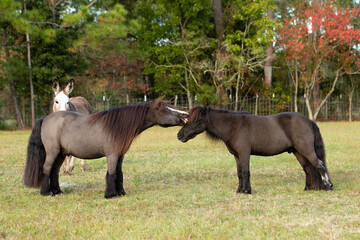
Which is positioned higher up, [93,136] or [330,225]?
[93,136]

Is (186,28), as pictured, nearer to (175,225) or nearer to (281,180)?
(281,180)

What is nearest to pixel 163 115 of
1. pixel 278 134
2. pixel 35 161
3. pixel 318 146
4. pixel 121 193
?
pixel 121 193

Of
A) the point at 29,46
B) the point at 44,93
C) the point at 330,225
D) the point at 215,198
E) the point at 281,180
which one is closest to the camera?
the point at 330,225

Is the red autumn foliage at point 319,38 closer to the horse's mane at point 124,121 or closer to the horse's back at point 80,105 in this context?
the horse's back at point 80,105

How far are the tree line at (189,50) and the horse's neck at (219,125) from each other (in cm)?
1571

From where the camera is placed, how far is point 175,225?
4.59 meters

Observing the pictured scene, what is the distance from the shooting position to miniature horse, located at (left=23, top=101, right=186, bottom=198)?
6223 mm

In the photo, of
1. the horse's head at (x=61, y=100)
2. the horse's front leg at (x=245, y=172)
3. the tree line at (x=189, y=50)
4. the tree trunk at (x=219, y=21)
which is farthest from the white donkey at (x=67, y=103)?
the tree trunk at (x=219, y=21)

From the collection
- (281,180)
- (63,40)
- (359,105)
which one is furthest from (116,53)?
(281,180)

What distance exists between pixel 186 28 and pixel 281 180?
65.5ft

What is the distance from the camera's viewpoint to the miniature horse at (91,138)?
6223mm

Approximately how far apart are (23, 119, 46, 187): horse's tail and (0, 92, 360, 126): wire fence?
17352 millimetres

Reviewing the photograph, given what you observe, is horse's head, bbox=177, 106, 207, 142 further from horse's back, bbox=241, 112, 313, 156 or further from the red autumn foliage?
the red autumn foliage

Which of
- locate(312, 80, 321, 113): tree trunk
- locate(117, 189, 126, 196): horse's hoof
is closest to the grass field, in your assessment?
locate(117, 189, 126, 196): horse's hoof
